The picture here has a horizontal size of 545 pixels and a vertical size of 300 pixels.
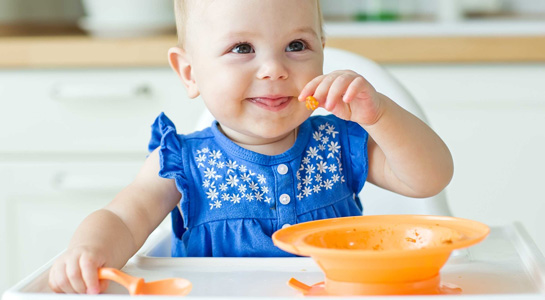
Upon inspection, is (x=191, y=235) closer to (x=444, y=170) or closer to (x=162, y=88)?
(x=444, y=170)

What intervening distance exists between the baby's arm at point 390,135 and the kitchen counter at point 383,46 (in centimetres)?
80

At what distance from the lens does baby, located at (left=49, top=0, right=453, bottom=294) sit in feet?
2.64

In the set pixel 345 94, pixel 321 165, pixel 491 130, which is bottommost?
pixel 491 130

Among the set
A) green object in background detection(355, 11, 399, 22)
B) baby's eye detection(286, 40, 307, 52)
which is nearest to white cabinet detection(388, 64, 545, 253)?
green object in background detection(355, 11, 399, 22)

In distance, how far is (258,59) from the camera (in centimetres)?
81

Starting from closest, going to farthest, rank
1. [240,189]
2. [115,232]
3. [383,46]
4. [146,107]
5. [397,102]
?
[115,232]
[240,189]
[397,102]
[383,46]
[146,107]

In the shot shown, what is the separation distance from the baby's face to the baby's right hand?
25 cm

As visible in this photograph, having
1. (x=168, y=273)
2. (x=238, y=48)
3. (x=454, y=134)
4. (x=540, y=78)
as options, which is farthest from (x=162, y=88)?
(x=168, y=273)

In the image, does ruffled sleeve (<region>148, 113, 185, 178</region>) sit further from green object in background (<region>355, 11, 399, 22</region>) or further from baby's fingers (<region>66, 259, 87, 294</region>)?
green object in background (<region>355, 11, 399, 22</region>)

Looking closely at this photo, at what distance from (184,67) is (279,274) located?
1.16 ft

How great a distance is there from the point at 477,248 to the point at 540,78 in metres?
1.00

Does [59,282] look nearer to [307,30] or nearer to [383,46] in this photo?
[307,30]

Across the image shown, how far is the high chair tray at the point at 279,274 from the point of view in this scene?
2.07 feet

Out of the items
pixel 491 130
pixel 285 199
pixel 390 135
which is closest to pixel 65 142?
pixel 491 130
